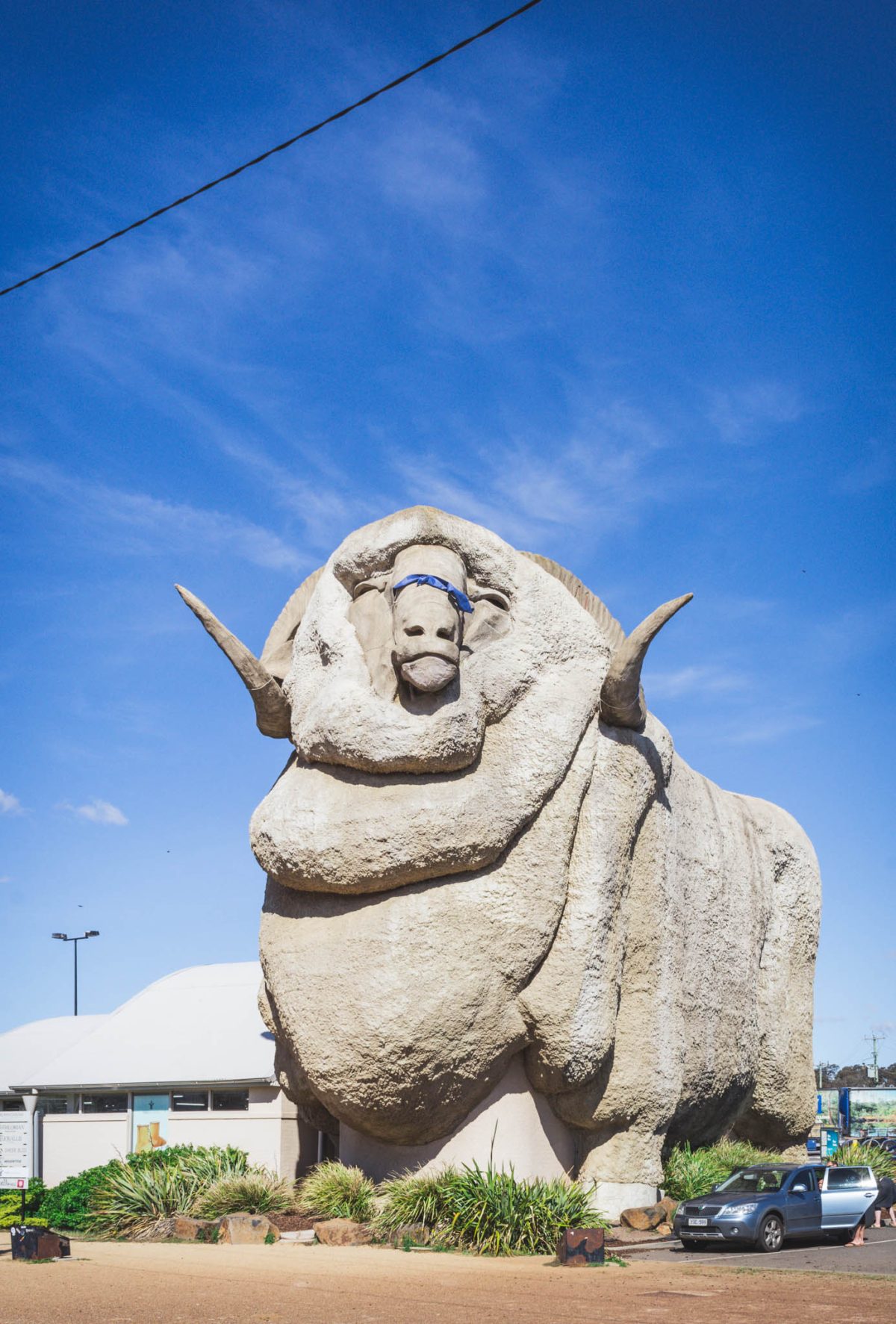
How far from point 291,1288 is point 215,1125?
11.3 meters

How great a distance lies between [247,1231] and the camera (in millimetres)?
13023

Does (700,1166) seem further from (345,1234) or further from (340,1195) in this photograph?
(345,1234)

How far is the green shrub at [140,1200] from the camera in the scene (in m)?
14.2

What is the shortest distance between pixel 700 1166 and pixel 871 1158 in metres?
4.15

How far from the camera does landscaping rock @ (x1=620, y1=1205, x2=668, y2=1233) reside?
13.3 meters

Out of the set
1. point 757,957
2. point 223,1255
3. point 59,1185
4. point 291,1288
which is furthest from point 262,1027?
point 291,1288

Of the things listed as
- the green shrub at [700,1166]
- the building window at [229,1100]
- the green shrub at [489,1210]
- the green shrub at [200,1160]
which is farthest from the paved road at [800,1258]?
the building window at [229,1100]

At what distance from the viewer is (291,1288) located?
9.86 metres

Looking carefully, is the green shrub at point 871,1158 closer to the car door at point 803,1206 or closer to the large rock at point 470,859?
the large rock at point 470,859

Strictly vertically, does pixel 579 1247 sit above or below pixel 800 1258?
above

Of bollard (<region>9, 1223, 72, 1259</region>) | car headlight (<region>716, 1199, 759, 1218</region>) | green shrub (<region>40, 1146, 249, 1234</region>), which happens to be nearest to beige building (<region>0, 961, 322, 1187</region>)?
green shrub (<region>40, 1146, 249, 1234</region>)

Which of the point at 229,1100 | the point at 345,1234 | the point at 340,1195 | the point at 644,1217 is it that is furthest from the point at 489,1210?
the point at 229,1100

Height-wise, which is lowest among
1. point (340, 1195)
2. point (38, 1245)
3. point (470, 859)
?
point (38, 1245)

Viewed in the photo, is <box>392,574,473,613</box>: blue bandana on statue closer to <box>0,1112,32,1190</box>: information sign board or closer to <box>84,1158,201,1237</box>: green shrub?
<box>0,1112,32,1190</box>: information sign board
